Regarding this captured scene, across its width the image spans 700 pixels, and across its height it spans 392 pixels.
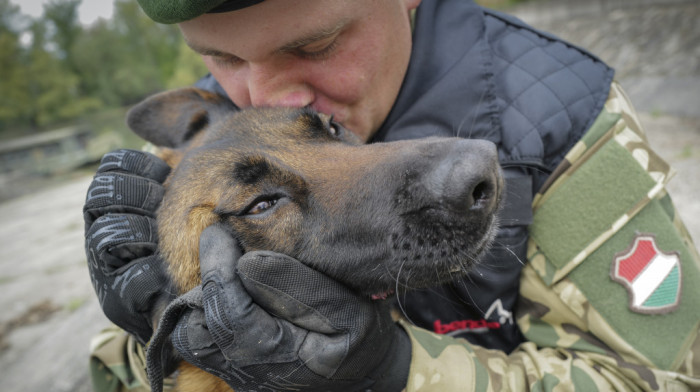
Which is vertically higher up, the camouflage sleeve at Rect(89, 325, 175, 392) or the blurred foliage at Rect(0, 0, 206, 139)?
the camouflage sleeve at Rect(89, 325, 175, 392)

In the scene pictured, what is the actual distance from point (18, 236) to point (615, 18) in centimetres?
1991

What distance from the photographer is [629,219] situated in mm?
2277

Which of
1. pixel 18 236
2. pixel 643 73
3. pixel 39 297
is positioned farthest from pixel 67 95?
pixel 643 73

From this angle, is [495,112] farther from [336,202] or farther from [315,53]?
[336,202]

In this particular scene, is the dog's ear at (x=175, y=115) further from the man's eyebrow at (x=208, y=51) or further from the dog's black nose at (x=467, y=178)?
the dog's black nose at (x=467, y=178)

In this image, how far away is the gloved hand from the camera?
2033 mm

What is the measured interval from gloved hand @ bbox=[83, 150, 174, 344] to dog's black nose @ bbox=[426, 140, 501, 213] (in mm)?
1419

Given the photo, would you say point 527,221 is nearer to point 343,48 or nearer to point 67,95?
point 343,48

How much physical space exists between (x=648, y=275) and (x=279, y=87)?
2.21m

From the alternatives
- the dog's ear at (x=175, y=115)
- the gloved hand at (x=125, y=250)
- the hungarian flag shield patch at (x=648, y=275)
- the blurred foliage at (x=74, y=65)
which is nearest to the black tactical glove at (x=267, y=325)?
the gloved hand at (x=125, y=250)

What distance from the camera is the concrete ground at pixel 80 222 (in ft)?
17.3

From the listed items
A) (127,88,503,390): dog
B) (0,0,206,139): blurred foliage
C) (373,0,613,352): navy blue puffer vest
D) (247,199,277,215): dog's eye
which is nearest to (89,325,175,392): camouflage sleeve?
(127,88,503,390): dog

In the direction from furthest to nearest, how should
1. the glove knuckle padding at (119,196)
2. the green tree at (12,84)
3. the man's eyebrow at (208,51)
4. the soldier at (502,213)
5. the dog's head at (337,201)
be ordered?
the green tree at (12,84) < the man's eyebrow at (208,51) < the glove knuckle padding at (119,196) < the soldier at (502,213) < the dog's head at (337,201)

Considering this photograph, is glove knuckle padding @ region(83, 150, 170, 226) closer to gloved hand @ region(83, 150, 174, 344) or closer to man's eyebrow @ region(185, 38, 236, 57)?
gloved hand @ region(83, 150, 174, 344)
